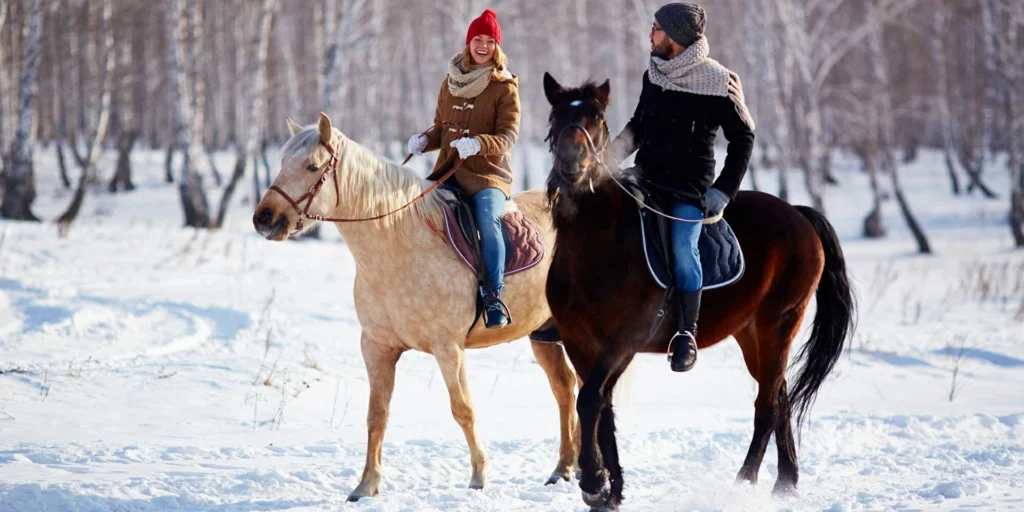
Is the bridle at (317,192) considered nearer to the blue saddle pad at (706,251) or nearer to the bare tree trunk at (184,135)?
the blue saddle pad at (706,251)

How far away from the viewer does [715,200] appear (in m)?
4.66

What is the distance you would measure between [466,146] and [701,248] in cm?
140

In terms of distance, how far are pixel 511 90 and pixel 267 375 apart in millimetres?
3622

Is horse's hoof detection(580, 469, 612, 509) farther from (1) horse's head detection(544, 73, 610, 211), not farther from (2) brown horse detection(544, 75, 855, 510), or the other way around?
(1) horse's head detection(544, 73, 610, 211)

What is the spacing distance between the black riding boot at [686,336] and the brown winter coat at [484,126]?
4.42 ft

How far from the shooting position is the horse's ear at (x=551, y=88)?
14.4 feet

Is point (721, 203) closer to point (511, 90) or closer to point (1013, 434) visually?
point (511, 90)

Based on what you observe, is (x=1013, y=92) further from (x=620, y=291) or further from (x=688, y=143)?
(x=620, y=291)

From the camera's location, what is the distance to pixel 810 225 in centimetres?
545

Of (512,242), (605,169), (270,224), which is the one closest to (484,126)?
(512,242)

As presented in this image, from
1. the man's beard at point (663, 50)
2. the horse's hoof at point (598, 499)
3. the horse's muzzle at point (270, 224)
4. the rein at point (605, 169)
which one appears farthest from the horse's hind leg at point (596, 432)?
the horse's muzzle at point (270, 224)

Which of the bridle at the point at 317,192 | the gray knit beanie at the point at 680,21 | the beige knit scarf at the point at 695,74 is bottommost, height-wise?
the bridle at the point at 317,192

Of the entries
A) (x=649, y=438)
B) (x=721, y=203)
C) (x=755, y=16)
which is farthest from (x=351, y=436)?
(x=755, y=16)

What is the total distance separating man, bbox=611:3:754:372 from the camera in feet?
15.2
